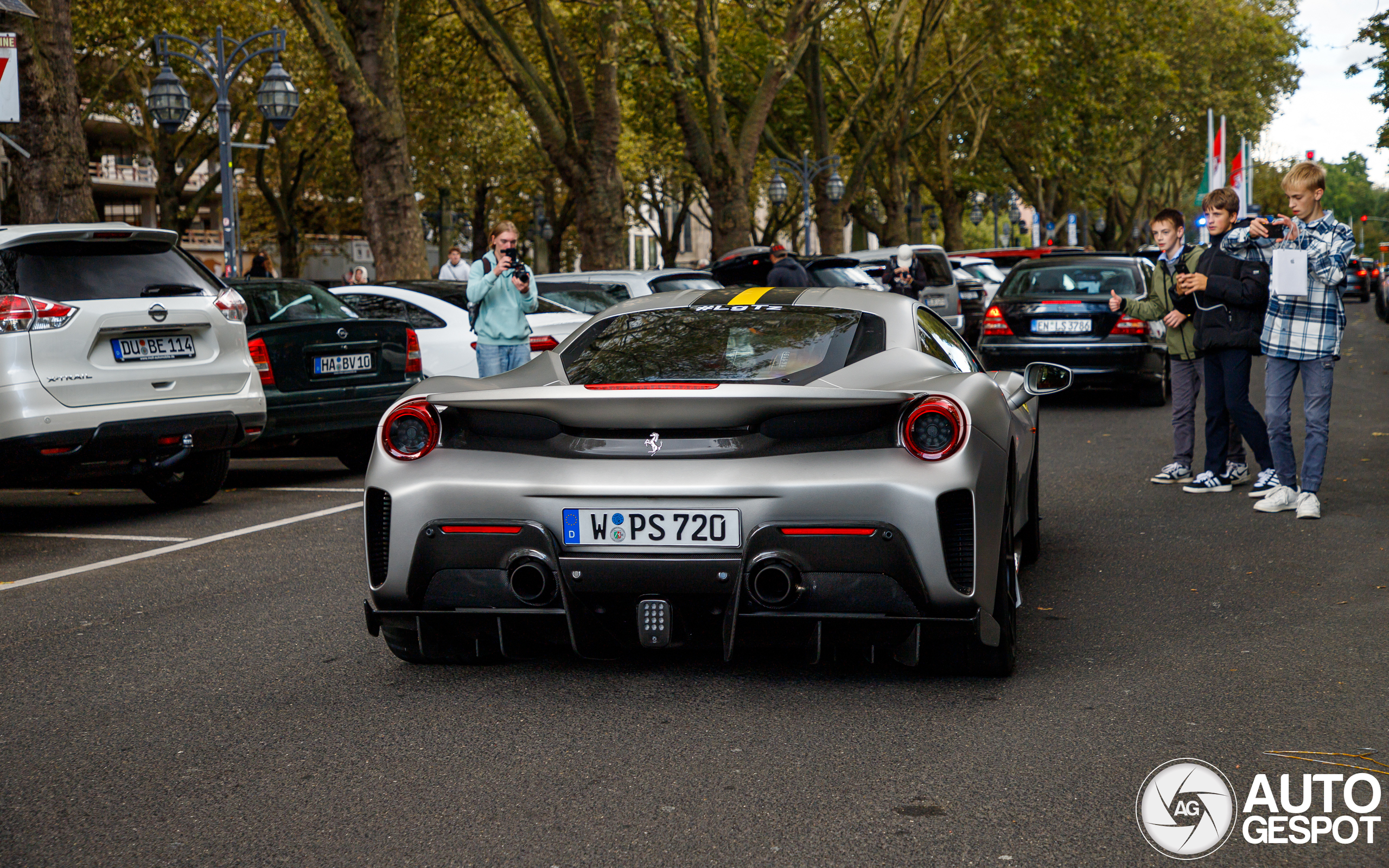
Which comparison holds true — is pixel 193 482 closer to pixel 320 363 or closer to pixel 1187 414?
pixel 320 363

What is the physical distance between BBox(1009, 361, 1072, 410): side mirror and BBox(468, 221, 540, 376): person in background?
17.0ft

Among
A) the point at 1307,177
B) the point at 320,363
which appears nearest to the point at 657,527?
the point at 1307,177

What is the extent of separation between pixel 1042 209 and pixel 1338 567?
48750mm

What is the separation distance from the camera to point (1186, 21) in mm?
39875

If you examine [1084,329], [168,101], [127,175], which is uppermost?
[127,175]

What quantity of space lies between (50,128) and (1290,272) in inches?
433

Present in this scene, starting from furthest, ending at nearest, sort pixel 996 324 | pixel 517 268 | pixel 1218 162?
Result: pixel 1218 162 < pixel 996 324 < pixel 517 268

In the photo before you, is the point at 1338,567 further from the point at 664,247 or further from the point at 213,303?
the point at 664,247

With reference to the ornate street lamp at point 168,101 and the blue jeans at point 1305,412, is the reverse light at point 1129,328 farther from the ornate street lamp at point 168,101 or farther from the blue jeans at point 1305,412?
the ornate street lamp at point 168,101

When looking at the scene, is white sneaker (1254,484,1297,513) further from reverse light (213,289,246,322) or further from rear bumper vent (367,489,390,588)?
reverse light (213,289,246,322)

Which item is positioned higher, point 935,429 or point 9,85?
point 9,85

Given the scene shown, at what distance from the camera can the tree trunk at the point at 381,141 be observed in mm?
18422

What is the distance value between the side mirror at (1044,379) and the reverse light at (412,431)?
98.7 inches

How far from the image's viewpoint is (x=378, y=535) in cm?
480
